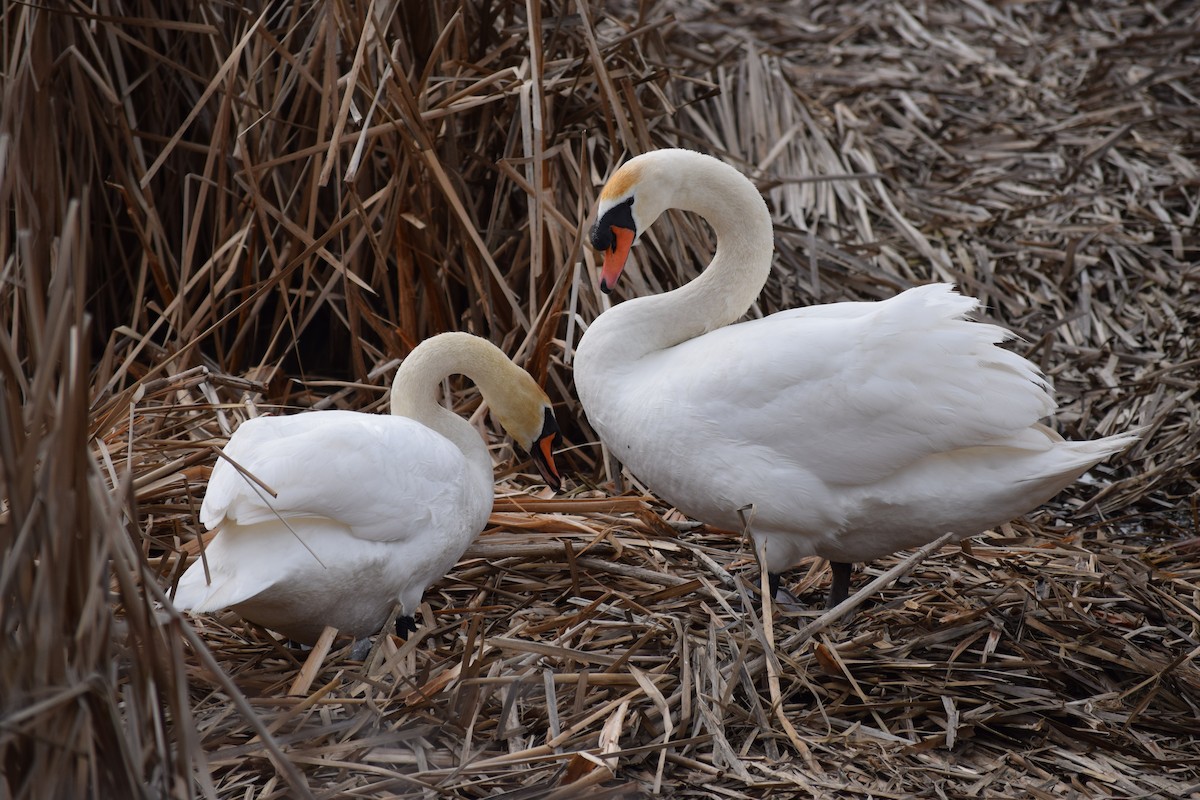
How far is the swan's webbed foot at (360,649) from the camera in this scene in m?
3.00

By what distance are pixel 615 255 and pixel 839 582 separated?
1062mm

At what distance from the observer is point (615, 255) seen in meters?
3.40

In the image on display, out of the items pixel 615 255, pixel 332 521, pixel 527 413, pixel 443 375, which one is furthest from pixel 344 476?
pixel 615 255

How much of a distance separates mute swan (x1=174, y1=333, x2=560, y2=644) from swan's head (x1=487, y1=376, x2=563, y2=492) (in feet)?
1.02

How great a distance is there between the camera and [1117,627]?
3188mm

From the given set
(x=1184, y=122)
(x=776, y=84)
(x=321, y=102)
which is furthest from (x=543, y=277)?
(x=1184, y=122)

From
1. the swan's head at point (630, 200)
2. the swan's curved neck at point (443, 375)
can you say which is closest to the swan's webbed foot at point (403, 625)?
the swan's curved neck at point (443, 375)

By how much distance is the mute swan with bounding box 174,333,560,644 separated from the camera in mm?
2713

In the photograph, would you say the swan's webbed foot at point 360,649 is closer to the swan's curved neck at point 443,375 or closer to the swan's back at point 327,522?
the swan's back at point 327,522

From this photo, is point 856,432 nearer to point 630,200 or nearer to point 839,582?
point 839,582

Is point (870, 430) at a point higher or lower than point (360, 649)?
higher

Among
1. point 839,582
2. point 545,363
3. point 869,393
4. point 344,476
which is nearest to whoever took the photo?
point 344,476

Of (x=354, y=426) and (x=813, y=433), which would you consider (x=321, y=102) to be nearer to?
(x=354, y=426)

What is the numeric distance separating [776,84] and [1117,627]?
3203mm
